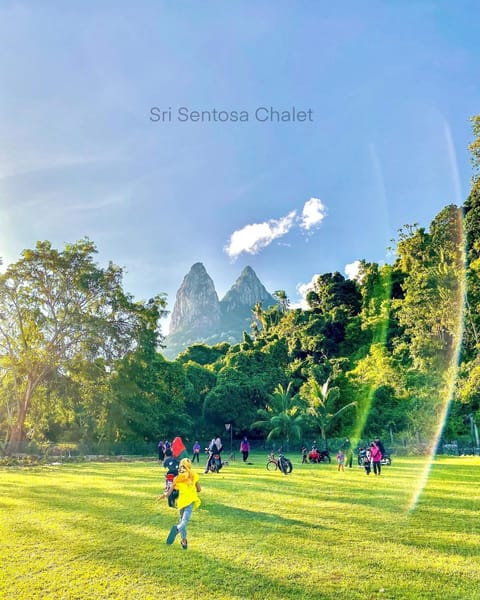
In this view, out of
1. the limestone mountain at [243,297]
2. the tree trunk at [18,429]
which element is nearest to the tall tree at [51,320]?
the tree trunk at [18,429]

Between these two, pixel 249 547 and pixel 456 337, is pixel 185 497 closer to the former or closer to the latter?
pixel 249 547

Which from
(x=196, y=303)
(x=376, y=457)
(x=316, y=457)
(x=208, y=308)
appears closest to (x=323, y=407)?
(x=316, y=457)

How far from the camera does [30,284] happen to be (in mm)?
31844

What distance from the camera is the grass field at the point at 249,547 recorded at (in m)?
4.92

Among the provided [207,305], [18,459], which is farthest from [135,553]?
[207,305]

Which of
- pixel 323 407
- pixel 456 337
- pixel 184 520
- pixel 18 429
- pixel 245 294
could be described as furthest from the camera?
pixel 245 294

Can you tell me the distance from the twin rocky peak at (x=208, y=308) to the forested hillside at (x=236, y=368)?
8974cm

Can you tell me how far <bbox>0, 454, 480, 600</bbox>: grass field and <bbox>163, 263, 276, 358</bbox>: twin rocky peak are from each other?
12476cm

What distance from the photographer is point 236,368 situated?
4666 centimetres

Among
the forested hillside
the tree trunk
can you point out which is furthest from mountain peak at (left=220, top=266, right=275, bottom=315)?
the tree trunk

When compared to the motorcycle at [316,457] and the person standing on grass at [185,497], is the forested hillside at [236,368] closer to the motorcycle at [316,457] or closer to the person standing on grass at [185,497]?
the motorcycle at [316,457]

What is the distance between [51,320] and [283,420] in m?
19.2

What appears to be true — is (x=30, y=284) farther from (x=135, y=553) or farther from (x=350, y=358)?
(x=350, y=358)

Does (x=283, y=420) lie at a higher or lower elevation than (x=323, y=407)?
lower
